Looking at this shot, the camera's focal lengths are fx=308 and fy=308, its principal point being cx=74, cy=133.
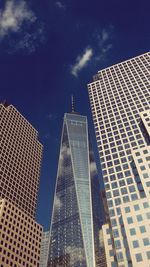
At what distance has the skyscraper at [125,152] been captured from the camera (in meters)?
90.0

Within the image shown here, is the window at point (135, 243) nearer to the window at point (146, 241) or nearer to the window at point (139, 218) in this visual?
the window at point (146, 241)

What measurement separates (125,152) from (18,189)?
60547 mm

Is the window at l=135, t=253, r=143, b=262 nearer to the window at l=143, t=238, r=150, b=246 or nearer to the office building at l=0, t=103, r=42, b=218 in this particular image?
the window at l=143, t=238, r=150, b=246

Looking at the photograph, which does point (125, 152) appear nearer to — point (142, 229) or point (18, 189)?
point (142, 229)

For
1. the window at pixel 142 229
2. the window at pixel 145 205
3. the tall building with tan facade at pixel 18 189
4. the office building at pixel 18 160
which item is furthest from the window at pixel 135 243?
the office building at pixel 18 160

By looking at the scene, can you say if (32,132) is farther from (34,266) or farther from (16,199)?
(34,266)

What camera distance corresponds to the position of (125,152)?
12731 centimetres

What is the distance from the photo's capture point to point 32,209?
161500 mm

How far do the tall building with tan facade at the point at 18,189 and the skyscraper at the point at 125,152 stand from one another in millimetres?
38269

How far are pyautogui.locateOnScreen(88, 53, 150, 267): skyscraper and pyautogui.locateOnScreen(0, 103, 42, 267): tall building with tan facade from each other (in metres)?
38.3

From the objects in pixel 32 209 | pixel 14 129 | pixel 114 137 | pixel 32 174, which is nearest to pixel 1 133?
pixel 14 129

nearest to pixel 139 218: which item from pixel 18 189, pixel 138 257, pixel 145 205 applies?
pixel 145 205

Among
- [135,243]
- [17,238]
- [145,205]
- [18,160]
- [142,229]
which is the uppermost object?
[18,160]

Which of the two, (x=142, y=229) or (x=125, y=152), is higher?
(x=125, y=152)
